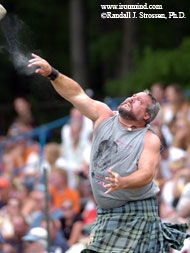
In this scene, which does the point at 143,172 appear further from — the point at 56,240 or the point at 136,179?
the point at 56,240

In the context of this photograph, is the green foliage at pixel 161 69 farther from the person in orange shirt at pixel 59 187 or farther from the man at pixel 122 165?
the man at pixel 122 165

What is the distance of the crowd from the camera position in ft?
24.7

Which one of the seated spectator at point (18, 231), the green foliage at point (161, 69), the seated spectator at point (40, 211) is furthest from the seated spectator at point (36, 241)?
the green foliage at point (161, 69)

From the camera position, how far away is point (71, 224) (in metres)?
7.91

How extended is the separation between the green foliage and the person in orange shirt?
338cm

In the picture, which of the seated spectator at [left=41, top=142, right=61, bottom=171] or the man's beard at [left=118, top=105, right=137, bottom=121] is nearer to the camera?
the man's beard at [left=118, top=105, right=137, bottom=121]

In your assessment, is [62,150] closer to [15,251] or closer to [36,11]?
[15,251]

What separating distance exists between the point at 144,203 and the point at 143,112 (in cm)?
69

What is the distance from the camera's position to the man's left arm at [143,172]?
4.96m

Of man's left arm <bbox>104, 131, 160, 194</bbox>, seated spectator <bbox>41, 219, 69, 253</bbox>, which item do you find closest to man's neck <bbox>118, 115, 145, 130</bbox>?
man's left arm <bbox>104, 131, 160, 194</bbox>

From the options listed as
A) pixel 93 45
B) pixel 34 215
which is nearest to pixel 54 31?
pixel 93 45

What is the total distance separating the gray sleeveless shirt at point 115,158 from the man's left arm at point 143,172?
5 cm

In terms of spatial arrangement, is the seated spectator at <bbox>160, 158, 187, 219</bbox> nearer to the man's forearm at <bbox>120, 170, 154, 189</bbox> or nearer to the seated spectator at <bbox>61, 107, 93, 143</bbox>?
the seated spectator at <bbox>61, 107, 93, 143</bbox>

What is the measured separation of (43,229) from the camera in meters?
7.75
